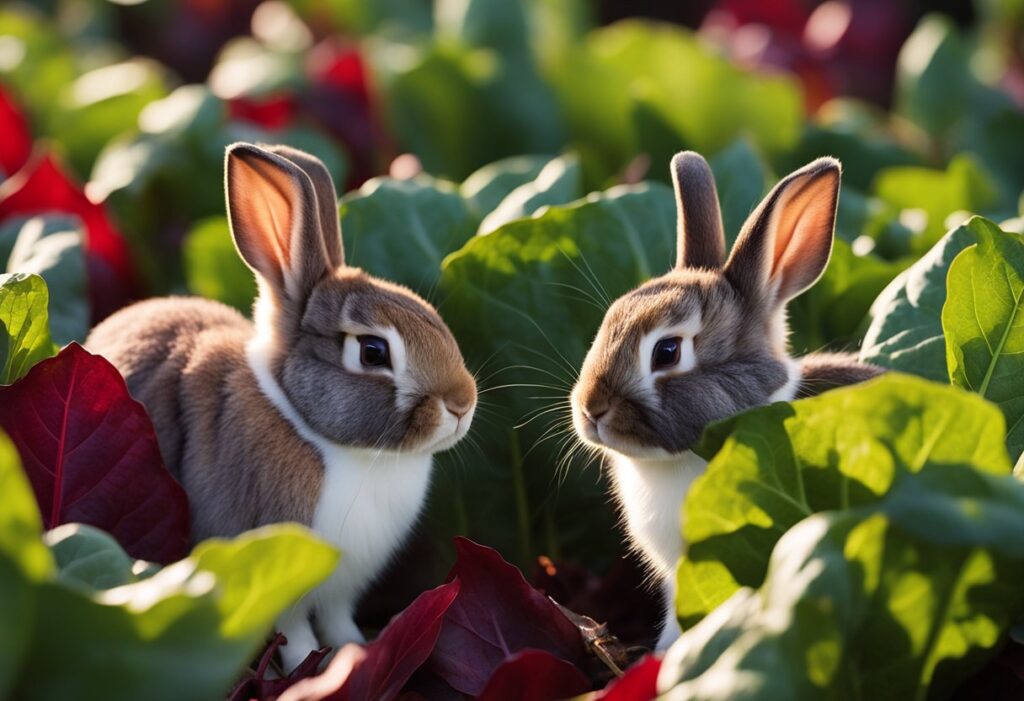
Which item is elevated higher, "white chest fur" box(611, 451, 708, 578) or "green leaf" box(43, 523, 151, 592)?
"green leaf" box(43, 523, 151, 592)

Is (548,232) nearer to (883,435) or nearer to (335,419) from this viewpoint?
(335,419)

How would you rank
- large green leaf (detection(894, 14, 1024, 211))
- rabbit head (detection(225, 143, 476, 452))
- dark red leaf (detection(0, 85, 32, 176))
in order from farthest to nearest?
large green leaf (detection(894, 14, 1024, 211)) → dark red leaf (detection(0, 85, 32, 176)) → rabbit head (detection(225, 143, 476, 452))

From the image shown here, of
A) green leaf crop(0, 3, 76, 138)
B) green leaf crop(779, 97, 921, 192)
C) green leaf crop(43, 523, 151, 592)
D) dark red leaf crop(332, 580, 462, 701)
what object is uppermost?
green leaf crop(0, 3, 76, 138)

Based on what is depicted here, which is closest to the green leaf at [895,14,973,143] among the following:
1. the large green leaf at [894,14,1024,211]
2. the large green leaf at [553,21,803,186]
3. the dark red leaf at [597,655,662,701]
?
the large green leaf at [894,14,1024,211]

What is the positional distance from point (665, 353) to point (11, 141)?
229 cm

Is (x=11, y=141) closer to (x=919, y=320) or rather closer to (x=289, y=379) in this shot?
(x=289, y=379)

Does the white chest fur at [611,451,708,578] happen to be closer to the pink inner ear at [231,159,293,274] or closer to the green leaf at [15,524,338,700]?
the pink inner ear at [231,159,293,274]

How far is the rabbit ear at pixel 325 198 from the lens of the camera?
245 centimetres

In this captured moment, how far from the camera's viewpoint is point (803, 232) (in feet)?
7.50

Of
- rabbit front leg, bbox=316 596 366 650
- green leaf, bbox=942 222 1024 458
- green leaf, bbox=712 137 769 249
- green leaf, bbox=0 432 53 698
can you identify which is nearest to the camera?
green leaf, bbox=0 432 53 698

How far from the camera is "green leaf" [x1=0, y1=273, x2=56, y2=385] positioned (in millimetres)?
2119

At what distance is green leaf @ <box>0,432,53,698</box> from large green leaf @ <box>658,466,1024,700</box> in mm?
713

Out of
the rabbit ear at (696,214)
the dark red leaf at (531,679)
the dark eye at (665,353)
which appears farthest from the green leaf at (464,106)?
the dark red leaf at (531,679)

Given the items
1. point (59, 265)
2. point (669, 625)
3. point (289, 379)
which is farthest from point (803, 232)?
point (59, 265)
